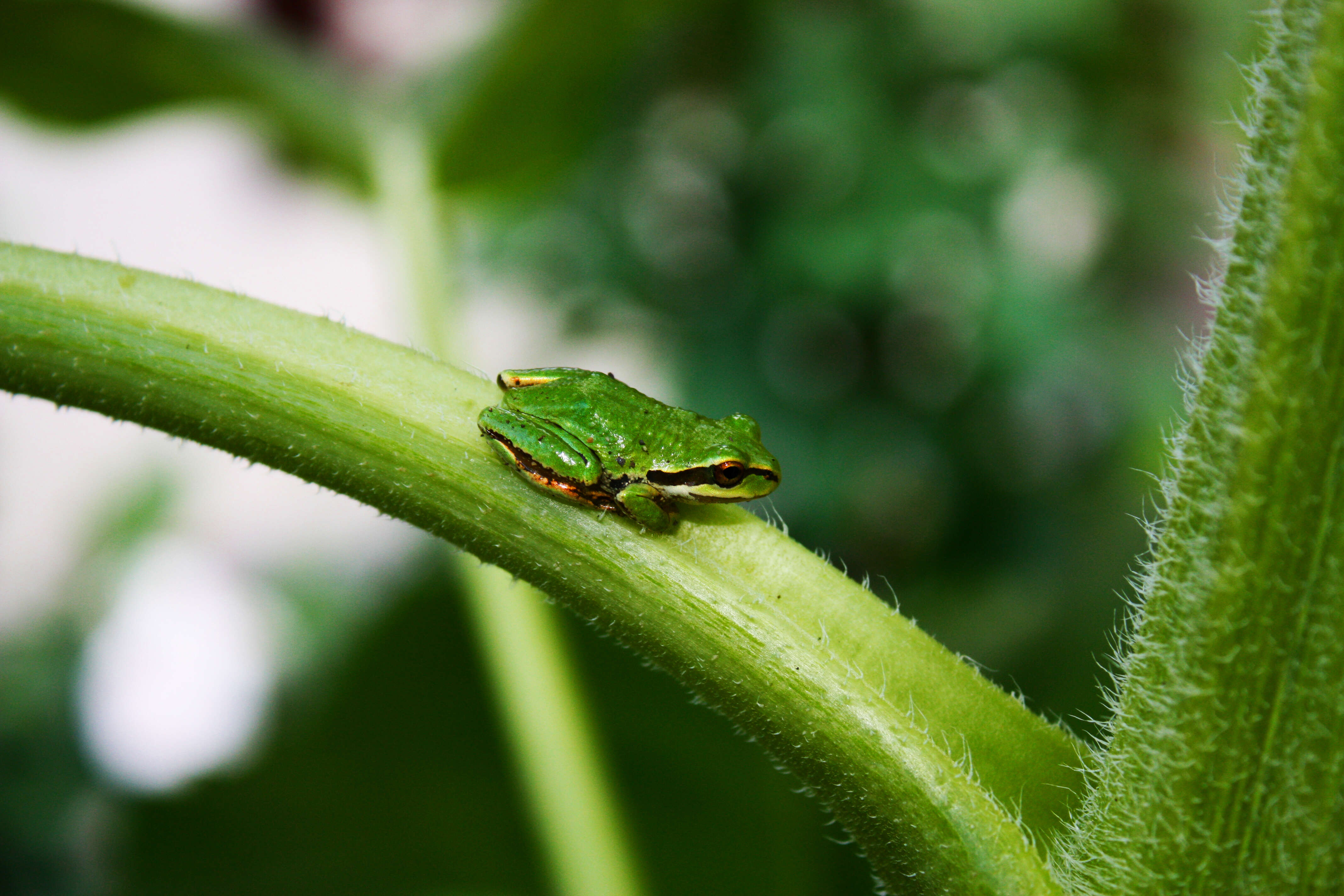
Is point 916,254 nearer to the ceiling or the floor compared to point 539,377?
nearer to the floor

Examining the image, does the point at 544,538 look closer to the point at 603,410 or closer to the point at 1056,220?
the point at 603,410

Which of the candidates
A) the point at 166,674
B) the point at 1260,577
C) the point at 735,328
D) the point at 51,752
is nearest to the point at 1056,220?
the point at 735,328

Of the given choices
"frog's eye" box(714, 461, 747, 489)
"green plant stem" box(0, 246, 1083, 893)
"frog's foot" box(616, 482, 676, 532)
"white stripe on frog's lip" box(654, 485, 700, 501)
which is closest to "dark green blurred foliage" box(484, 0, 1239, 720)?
"frog's eye" box(714, 461, 747, 489)

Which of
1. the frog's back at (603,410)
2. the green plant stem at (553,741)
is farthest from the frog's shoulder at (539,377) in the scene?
the green plant stem at (553,741)

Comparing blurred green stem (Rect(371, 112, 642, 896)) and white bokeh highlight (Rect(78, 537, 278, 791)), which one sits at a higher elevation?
blurred green stem (Rect(371, 112, 642, 896))

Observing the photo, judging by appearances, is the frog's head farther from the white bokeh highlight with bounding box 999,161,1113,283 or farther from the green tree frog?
the white bokeh highlight with bounding box 999,161,1113,283

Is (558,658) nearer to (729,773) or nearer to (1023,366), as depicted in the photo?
(729,773)
